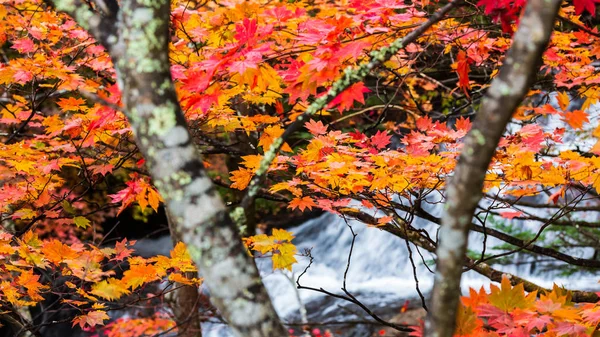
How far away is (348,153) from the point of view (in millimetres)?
3070

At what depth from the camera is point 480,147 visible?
1212 millimetres

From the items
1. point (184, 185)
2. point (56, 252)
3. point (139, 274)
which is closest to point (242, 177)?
point (139, 274)


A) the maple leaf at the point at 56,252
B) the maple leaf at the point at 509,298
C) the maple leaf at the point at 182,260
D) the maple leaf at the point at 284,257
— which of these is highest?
the maple leaf at the point at 509,298

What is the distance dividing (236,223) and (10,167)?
122 inches

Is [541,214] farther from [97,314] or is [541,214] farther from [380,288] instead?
[97,314]

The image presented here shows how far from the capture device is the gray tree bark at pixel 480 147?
119 centimetres

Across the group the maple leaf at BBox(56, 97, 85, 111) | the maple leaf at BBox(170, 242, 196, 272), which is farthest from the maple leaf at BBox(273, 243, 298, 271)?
the maple leaf at BBox(56, 97, 85, 111)

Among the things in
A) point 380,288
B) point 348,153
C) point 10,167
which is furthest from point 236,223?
point 380,288

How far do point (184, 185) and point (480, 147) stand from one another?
742 millimetres

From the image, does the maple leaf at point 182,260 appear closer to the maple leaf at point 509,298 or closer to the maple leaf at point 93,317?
the maple leaf at point 93,317

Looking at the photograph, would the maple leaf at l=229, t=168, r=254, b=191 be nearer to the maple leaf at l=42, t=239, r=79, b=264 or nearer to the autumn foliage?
the autumn foliage

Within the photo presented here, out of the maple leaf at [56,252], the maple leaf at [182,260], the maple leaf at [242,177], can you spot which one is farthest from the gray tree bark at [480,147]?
the maple leaf at [56,252]

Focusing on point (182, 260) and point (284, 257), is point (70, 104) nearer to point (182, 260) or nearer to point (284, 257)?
point (182, 260)

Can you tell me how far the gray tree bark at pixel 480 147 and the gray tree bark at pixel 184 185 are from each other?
434 millimetres
